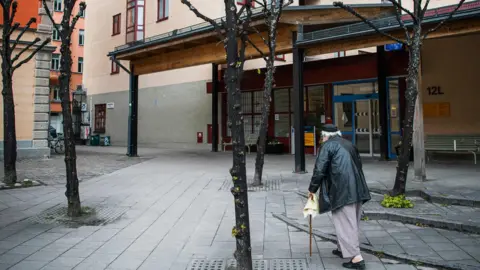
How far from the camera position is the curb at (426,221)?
17.1 feet

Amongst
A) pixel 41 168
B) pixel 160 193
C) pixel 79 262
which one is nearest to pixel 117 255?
pixel 79 262

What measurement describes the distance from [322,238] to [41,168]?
1039 centimetres

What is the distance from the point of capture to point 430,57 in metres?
13.9

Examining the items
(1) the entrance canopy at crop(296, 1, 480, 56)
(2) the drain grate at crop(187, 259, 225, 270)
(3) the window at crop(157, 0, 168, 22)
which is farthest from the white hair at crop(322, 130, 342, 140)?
(3) the window at crop(157, 0, 168, 22)

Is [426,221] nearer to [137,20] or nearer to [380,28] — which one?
[380,28]

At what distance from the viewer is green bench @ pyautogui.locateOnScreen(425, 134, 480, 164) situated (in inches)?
485

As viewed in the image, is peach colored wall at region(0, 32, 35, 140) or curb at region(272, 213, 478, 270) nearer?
curb at region(272, 213, 478, 270)

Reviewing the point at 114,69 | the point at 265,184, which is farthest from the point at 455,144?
the point at 114,69

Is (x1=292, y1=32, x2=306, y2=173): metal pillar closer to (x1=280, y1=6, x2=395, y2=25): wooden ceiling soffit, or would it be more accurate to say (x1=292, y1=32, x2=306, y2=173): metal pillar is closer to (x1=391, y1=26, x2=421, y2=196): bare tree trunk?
(x1=280, y1=6, x2=395, y2=25): wooden ceiling soffit

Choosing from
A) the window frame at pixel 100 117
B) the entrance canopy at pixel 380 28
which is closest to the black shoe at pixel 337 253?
the entrance canopy at pixel 380 28

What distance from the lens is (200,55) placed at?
1514 cm

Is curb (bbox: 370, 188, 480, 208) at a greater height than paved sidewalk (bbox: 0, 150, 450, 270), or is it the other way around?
curb (bbox: 370, 188, 480, 208)

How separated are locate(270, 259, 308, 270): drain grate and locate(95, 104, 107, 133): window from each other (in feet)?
87.2

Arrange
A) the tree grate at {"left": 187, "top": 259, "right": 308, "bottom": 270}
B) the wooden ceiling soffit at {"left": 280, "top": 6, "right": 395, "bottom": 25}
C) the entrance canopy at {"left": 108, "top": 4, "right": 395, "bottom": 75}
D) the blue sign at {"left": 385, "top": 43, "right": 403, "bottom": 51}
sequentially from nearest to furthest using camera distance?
the tree grate at {"left": 187, "top": 259, "right": 308, "bottom": 270}
the wooden ceiling soffit at {"left": 280, "top": 6, "right": 395, "bottom": 25}
the entrance canopy at {"left": 108, "top": 4, "right": 395, "bottom": 75}
the blue sign at {"left": 385, "top": 43, "right": 403, "bottom": 51}
